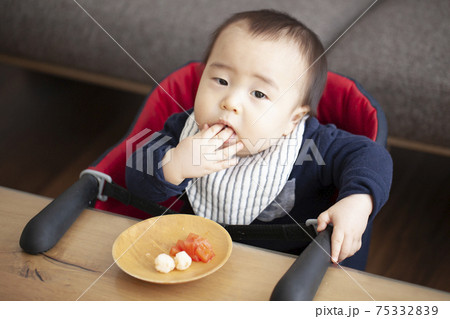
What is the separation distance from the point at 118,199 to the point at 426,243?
884 millimetres

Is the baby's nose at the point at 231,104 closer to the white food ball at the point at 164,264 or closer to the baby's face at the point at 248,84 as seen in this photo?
the baby's face at the point at 248,84

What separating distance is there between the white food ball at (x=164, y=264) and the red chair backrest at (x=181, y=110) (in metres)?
0.26

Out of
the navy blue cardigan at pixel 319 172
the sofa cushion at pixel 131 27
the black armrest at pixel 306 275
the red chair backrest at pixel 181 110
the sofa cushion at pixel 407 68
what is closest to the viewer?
the black armrest at pixel 306 275

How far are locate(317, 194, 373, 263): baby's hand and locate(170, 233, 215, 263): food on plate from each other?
0.17m

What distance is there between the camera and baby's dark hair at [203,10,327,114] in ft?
2.85

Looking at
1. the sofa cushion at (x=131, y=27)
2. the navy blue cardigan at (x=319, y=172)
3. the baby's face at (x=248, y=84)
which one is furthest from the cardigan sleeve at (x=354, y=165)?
the sofa cushion at (x=131, y=27)

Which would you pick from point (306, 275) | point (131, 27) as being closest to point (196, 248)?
point (306, 275)

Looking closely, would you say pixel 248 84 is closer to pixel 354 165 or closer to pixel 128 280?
pixel 354 165

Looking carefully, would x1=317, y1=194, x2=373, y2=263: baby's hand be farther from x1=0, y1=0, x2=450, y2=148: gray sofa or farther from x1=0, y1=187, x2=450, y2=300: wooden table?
x1=0, y1=0, x2=450, y2=148: gray sofa

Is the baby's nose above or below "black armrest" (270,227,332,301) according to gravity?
above

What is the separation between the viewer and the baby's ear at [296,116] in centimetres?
94

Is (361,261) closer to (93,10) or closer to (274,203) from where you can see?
(274,203)

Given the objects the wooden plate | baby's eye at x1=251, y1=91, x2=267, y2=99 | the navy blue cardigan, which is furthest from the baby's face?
the wooden plate

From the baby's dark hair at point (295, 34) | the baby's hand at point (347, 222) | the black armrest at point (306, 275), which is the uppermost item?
the baby's dark hair at point (295, 34)
